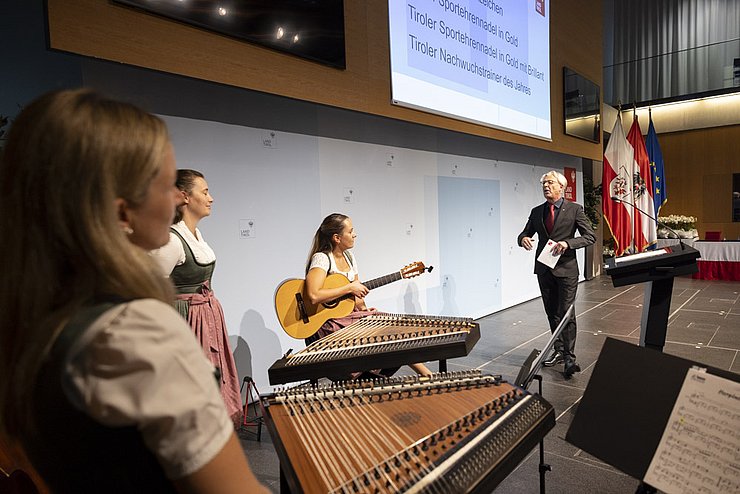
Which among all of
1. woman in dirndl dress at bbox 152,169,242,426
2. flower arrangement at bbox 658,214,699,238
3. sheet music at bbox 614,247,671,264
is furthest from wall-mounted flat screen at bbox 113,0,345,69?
flower arrangement at bbox 658,214,699,238

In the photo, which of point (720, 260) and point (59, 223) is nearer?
point (59, 223)

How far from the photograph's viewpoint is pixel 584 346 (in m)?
4.78

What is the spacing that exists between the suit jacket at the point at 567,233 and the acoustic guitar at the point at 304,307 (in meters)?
1.99

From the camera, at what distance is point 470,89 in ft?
15.5

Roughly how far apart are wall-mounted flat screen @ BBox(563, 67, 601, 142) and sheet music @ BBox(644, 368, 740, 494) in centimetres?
653

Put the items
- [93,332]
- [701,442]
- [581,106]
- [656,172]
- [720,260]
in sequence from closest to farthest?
[93,332]
[701,442]
[581,106]
[720,260]
[656,172]

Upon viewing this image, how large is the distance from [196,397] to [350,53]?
3.43 metres

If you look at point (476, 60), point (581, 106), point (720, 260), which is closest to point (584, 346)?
point (476, 60)

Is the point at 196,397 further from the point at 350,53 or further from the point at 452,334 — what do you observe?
the point at 350,53

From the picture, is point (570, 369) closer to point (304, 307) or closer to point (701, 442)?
point (304, 307)

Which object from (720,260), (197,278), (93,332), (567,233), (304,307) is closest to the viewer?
(93,332)

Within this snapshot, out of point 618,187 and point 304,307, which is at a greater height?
point 618,187

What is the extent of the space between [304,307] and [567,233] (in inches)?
97.1

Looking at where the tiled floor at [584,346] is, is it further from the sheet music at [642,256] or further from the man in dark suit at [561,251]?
the sheet music at [642,256]
